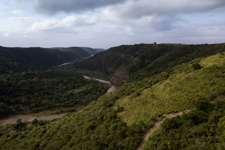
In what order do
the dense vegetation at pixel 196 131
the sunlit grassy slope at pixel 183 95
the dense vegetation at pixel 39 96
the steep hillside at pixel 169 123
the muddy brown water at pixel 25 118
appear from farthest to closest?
1. the dense vegetation at pixel 39 96
2. the muddy brown water at pixel 25 118
3. the sunlit grassy slope at pixel 183 95
4. the steep hillside at pixel 169 123
5. the dense vegetation at pixel 196 131

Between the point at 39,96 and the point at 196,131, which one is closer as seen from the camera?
the point at 196,131

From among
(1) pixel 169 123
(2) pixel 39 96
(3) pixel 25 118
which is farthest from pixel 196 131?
(2) pixel 39 96

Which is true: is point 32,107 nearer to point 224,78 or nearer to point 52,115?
point 52,115

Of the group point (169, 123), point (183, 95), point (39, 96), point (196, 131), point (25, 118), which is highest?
point (183, 95)

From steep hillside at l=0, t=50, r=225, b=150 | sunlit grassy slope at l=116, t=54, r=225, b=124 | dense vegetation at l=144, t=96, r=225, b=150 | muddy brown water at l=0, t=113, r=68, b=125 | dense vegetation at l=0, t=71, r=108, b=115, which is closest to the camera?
dense vegetation at l=144, t=96, r=225, b=150

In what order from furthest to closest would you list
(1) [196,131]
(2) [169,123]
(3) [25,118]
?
(3) [25,118], (2) [169,123], (1) [196,131]

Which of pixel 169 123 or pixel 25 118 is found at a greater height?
pixel 169 123

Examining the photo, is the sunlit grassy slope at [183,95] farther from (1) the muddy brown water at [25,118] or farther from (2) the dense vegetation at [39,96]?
(2) the dense vegetation at [39,96]

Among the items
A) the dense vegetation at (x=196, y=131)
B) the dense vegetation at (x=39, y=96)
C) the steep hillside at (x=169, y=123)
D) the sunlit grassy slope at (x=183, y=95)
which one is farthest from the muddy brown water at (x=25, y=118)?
the dense vegetation at (x=196, y=131)

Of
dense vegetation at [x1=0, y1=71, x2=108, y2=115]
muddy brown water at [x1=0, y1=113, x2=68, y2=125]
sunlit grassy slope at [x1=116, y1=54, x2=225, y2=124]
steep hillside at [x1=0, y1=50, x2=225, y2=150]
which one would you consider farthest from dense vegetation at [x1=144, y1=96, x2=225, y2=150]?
dense vegetation at [x1=0, y1=71, x2=108, y2=115]

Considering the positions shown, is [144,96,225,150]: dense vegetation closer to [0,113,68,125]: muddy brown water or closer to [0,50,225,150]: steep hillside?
[0,50,225,150]: steep hillside

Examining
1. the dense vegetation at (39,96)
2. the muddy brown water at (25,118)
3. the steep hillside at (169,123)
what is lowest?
the muddy brown water at (25,118)

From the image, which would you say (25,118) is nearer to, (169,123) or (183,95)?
(169,123)
